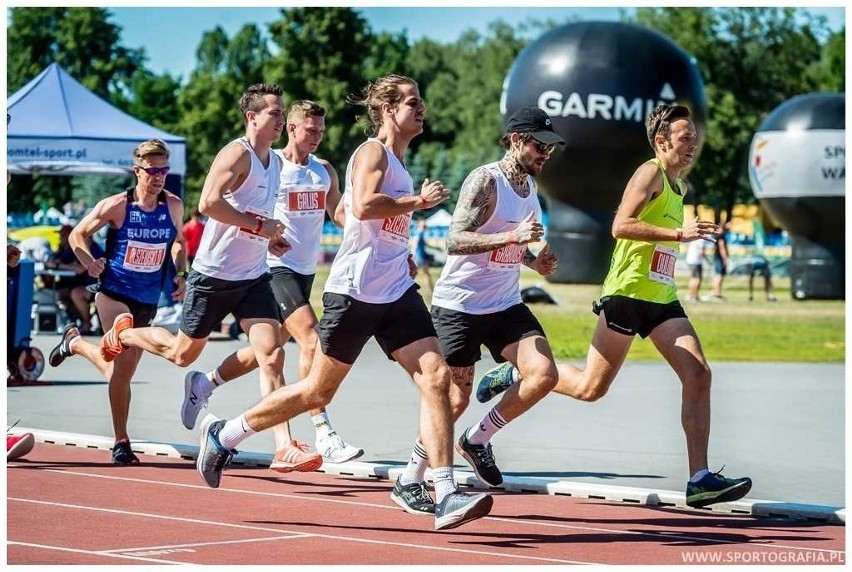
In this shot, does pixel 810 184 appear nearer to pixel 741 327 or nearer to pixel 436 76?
Answer: pixel 741 327

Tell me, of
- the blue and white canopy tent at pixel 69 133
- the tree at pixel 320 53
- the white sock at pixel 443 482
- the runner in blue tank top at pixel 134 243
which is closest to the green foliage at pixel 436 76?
the tree at pixel 320 53

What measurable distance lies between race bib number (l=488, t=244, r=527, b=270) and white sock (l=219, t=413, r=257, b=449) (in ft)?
5.44

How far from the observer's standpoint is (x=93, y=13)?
343 feet

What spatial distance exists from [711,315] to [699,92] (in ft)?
34.9

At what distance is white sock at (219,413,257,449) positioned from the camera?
842cm

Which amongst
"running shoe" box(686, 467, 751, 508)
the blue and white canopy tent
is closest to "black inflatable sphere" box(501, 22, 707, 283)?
the blue and white canopy tent

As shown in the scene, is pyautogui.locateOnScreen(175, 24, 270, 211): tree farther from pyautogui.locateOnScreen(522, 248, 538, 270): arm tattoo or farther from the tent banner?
pyautogui.locateOnScreen(522, 248, 538, 270): arm tattoo

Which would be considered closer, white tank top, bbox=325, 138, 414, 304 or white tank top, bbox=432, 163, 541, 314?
white tank top, bbox=325, 138, 414, 304

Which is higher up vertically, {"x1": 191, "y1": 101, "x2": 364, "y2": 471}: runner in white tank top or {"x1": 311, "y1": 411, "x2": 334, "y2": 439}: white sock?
{"x1": 191, "y1": 101, "x2": 364, "y2": 471}: runner in white tank top

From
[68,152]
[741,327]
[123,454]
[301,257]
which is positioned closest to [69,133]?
[68,152]

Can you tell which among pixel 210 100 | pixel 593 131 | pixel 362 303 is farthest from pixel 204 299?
pixel 210 100

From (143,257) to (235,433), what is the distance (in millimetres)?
2644

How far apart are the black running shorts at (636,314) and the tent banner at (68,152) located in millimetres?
16604

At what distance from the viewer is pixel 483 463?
9297 millimetres
